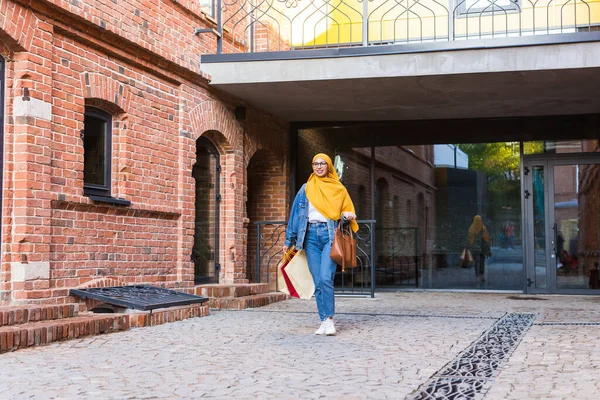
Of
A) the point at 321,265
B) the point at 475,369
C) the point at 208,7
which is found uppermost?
the point at 208,7

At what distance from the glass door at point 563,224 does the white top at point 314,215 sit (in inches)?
276

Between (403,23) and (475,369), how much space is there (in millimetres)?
8739

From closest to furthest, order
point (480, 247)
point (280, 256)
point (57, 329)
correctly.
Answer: point (57, 329) < point (480, 247) < point (280, 256)

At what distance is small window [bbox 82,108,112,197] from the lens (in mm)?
8894

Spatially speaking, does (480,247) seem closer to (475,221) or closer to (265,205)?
(475,221)

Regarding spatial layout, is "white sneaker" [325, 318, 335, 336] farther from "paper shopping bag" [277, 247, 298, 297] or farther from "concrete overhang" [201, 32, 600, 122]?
"concrete overhang" [201, 32, 600, 122]

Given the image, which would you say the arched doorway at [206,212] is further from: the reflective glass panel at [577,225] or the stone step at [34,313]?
the reflective glass panel at [577,225]

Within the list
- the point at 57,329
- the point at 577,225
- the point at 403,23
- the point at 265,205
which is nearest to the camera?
the point at 57,329

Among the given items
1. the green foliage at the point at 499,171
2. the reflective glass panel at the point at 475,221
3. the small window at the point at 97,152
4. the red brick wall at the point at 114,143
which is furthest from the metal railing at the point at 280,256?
the small window at the point at 97,152

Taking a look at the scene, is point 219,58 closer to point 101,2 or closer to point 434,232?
point 101,2

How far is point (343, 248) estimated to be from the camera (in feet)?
24.3

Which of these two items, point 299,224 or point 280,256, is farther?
point 280,256

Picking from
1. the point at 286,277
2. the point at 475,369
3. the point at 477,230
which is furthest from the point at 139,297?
the point at 477,230

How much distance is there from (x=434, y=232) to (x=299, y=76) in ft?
15.0
